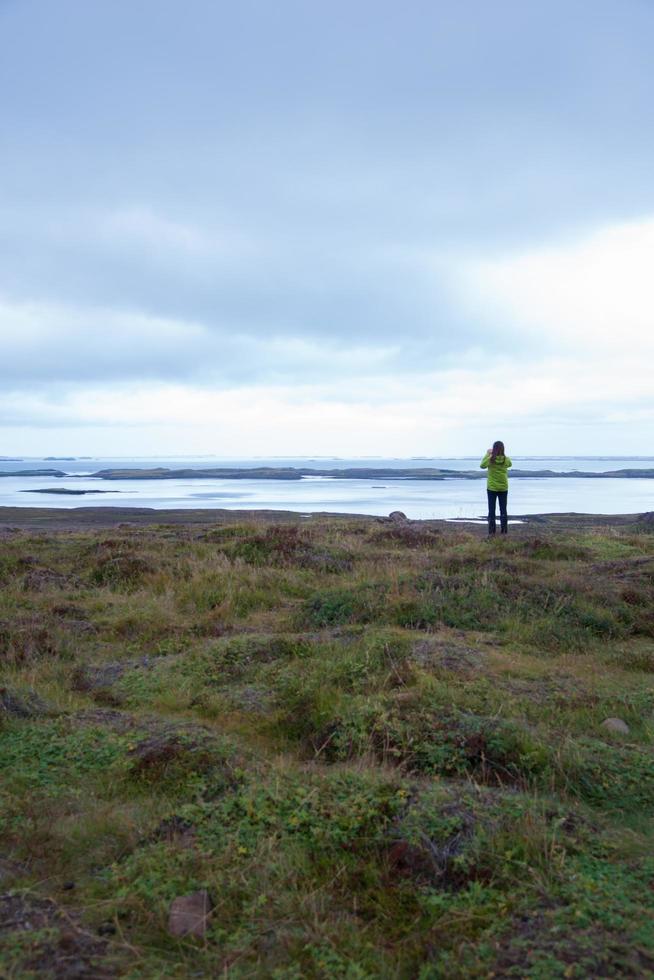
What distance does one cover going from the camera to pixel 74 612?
927 centimetres

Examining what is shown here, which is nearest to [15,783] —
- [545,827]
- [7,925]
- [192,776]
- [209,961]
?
[192,776]

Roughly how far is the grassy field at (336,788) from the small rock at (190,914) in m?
0.04

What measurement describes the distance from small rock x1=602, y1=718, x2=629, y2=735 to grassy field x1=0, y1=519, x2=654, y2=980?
0.07ft

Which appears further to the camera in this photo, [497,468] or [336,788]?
[497,468]

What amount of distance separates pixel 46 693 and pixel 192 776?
7.49 ft

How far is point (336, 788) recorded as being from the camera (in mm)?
4199

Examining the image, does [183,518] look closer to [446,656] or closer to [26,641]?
[26,641]

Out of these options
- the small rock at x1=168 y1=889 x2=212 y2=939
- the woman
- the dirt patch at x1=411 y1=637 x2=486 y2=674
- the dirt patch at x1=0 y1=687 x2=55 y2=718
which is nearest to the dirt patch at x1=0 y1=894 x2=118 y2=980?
the small rock at x1=168 y1=889 x2=212 y2=939

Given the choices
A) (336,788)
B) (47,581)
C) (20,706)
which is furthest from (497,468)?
(336,788)

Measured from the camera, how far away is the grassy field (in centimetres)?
307

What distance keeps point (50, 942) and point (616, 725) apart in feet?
13.4

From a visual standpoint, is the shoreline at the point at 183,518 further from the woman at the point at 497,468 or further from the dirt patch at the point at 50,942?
the dirt patch at the point at 50,942

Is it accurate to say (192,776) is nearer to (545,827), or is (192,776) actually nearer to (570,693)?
(545,827)

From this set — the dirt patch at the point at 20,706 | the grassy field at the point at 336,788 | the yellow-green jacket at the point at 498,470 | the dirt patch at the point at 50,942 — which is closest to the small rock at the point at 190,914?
the grassy field at the point at 336,788
